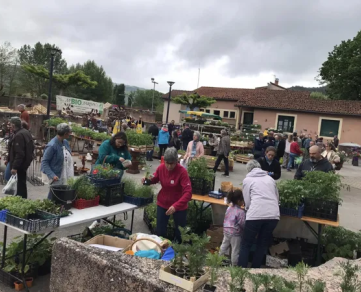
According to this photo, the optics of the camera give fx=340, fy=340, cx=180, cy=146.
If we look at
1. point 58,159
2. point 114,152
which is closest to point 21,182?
point 58,159

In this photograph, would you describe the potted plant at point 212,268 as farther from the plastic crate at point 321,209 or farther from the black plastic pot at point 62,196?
the plastic crate at point 321,209

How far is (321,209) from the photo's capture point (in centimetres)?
502

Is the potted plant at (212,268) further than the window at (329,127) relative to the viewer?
No

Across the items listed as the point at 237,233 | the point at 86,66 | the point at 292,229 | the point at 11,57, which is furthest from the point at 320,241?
the point at 86,66

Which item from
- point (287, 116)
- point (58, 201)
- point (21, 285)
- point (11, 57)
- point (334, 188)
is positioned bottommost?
point (21, 285)

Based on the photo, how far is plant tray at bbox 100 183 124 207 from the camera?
484 centimetres

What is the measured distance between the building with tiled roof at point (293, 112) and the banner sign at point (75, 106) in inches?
590

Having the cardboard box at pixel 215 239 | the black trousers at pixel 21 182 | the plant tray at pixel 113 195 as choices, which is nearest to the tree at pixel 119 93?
the black trousers at pixel 21 182

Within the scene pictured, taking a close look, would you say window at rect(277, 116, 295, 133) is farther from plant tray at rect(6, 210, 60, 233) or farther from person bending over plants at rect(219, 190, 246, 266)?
plant tray at rect(6, 210, 60, 233)

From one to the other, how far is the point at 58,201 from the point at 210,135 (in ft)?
56.0

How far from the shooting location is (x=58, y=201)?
4336 mm

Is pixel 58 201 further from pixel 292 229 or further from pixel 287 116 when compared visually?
pixel 287 116

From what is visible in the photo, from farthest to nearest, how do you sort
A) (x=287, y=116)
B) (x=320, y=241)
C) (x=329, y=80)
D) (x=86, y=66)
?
(x=86, y=66) < (x=329, y=80) < (x=287, y=116) < (x=320, y=241)

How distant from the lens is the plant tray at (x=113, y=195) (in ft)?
15.9
